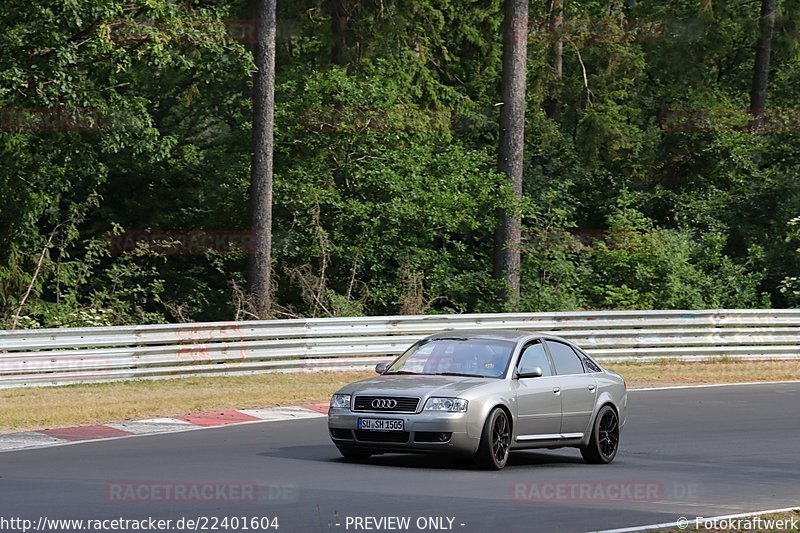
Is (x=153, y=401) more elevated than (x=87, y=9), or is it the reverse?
(x=87, y=9)

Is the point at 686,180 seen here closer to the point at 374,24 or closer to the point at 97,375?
the point at 374,24

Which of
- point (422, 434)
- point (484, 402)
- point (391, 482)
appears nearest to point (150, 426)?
point (422, 434)

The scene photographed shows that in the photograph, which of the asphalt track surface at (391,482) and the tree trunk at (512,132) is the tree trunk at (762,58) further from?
the asphalt track surface at (391,482)

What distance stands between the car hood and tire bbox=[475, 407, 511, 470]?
15.4 inches

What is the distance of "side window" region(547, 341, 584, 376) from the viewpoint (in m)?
15.1

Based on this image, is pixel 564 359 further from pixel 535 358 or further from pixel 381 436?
pixel 381 436

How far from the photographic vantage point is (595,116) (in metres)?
40.9

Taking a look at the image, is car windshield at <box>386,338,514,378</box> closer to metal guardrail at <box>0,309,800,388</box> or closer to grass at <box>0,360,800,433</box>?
grass at <box>0,360,800,433</box>

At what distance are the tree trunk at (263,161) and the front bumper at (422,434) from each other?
1662cm

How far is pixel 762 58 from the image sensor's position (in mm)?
42312

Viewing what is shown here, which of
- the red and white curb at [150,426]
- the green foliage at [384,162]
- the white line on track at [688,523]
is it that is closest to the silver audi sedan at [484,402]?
the white line on track at [688,523]

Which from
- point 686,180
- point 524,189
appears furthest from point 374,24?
point 686,180

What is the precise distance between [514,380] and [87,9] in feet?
48.1

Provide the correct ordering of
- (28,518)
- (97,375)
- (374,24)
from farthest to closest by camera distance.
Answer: (374,24)
(97,375)
(28,518)
